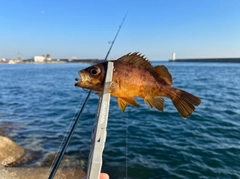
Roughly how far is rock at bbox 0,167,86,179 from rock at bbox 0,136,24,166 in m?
1.51

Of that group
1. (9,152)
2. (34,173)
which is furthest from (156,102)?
(9,152)

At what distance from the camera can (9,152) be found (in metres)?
7.78

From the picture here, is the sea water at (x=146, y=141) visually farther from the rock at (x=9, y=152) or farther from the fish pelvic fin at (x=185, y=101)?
the fish pelvic fin at (x=185, y=101)

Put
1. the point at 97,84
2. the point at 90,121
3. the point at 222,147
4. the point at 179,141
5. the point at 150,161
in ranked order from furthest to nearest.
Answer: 1. the point at 90,121
2. the point at 179,141
3. the point at 222,147
4. the point at 150,161
5. the point at 97,84

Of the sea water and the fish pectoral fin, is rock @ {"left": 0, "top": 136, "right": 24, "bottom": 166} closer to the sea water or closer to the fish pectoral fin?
the sea water

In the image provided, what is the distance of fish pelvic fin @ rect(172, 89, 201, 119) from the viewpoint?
2.38 m

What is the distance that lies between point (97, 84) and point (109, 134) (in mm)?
8642

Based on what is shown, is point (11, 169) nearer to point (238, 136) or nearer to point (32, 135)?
point (32, 135)

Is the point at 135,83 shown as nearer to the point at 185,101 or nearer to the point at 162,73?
the point at 162,73

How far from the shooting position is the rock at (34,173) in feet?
18.2

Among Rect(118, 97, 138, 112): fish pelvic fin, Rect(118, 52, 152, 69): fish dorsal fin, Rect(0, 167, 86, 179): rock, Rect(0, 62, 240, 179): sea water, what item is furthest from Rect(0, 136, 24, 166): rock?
Rect(118, 52, 152, 69): fish dorsal fin

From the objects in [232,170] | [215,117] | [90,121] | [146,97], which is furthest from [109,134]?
[146,97]

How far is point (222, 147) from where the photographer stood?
872cm

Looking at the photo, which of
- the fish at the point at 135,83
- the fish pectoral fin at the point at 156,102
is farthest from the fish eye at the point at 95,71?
the fish pectoral fin at the point at 156,102
